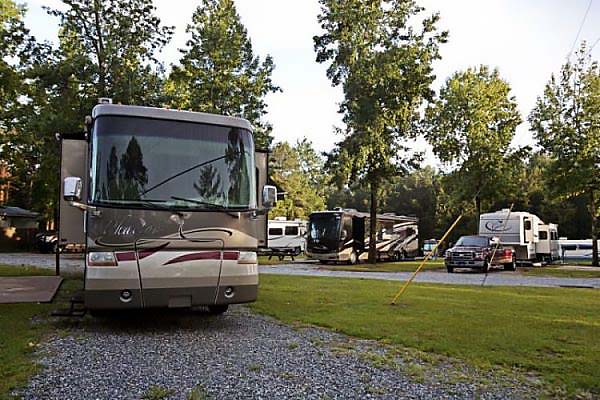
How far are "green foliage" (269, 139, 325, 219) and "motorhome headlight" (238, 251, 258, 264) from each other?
47.5 meters

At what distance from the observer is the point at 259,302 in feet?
36.5

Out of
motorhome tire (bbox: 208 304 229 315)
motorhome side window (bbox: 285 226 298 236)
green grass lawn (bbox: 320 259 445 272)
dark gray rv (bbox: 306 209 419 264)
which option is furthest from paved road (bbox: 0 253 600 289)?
motorhome side window (bbox: 285 226 298 236)

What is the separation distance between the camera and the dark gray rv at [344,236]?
31344 millimetres

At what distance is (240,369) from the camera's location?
18.1 feet

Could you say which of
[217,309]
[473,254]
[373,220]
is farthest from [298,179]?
[217,309]

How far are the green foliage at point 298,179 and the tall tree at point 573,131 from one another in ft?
93.2

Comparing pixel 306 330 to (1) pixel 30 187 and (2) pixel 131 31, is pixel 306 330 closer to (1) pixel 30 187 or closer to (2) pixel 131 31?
(2) pixel 131 31

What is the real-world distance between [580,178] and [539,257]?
6.53 meters

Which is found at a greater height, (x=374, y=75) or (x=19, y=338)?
(x=374, y=75)

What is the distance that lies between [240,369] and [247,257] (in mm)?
2338

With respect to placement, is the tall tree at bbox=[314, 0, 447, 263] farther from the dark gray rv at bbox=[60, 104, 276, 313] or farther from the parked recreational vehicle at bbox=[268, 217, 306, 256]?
the dark gray rv at bbox=[60, 104, 276, 313]

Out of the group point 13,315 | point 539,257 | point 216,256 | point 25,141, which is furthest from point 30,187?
point 216,256

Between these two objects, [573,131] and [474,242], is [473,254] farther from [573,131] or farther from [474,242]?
[573,131]

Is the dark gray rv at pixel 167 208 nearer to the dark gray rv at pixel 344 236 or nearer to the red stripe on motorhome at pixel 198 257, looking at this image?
the red stripe on motorhome at pixel 198 257
